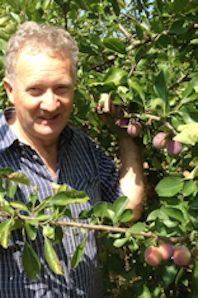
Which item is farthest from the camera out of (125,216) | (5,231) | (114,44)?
(114,44)

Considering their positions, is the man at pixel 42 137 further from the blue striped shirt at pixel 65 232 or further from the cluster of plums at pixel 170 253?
the cluster of plums at pixel 170 253

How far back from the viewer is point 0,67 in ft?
6.46

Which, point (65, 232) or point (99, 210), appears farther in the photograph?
point (65, 232)

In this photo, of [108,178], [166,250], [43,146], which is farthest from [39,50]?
[166,250]

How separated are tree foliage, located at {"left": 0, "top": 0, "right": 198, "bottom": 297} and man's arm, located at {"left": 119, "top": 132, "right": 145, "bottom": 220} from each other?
4 centimetres

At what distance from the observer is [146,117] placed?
5.41 ft

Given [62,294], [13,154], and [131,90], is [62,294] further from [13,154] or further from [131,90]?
[131,90]

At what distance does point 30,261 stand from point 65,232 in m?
0.22

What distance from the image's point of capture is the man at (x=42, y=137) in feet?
5.36

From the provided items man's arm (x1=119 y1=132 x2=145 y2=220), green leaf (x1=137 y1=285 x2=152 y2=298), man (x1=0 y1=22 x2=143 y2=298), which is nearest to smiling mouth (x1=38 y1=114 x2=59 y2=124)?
man (x1=0 y1=22 x2=143 y2=298)

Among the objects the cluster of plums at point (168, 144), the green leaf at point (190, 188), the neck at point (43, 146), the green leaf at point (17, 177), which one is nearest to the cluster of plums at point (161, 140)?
the cluster of plums at point (168, 144)

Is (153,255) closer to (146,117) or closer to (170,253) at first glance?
(170,253)

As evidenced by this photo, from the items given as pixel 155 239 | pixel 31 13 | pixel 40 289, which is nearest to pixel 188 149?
pixel 155 239

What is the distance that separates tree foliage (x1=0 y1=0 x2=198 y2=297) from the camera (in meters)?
1.55
